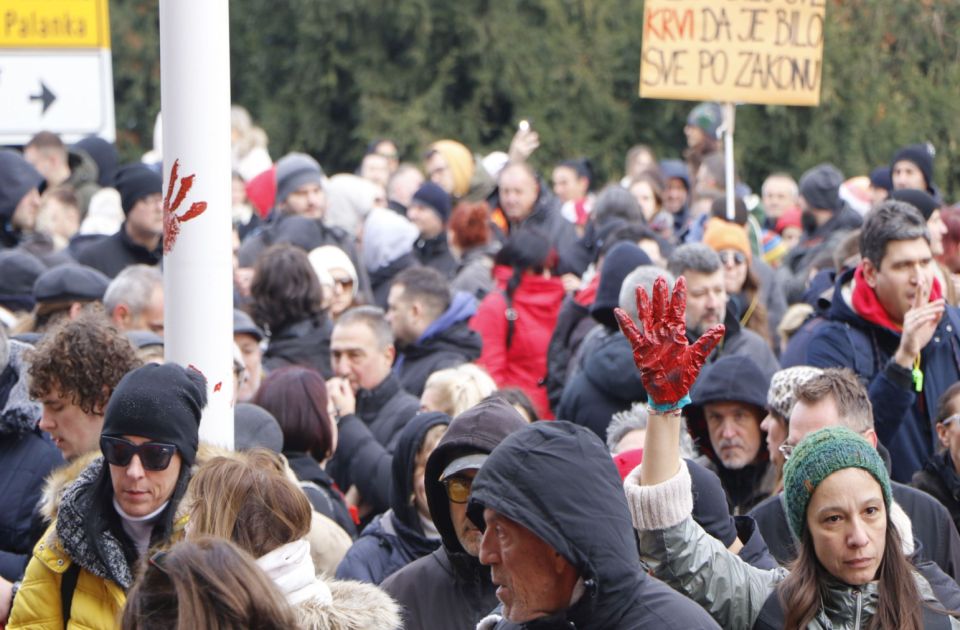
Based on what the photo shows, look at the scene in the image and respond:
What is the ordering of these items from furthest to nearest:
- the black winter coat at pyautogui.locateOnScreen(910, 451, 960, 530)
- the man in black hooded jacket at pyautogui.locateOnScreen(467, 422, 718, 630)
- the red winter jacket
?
the red winter jacket
the black winter coat at pyautogui.locateOnScreen(910, 451, 960, 530)
the man in black hooded jacket at pyautogui.locateOnScreen(467, 422, 718, 630)

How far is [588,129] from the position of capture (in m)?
19.8

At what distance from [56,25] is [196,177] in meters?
4.23

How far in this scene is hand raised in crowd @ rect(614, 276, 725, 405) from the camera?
362 centimetres

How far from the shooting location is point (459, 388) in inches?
246

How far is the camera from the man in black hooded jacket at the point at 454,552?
4340 millimetres

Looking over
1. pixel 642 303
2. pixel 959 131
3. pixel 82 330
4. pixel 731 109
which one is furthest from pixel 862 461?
pixel 959 131

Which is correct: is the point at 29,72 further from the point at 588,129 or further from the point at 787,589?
the point at 588,129

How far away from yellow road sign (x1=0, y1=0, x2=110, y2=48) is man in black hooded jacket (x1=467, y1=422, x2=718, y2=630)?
212 inches

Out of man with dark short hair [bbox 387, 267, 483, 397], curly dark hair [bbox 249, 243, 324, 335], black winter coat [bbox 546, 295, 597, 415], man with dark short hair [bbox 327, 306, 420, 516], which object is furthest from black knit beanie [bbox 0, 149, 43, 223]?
black winter coat [bbox 546, 295, 597, 415]

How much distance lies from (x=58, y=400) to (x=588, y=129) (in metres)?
15.3

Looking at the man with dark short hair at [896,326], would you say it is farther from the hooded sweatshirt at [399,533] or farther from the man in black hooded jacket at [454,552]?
the man in black hooded jacket at [454,552]

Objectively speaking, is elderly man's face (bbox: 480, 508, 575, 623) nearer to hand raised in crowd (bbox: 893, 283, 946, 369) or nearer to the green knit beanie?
the green knit beanie

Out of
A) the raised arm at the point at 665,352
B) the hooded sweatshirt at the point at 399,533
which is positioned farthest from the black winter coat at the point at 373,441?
the raised arm at the point at 665,352

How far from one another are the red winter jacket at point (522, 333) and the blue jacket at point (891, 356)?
3.10 meters
